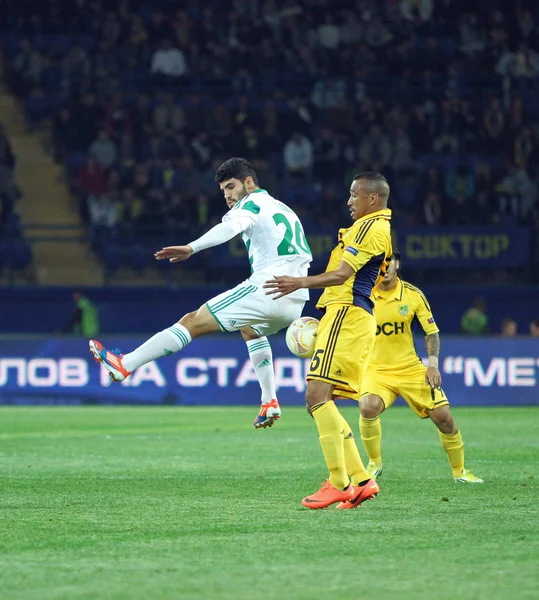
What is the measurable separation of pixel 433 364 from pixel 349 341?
83.4 inches

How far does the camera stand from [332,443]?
7.76 metres

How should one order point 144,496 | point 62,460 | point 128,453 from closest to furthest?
point 144,496 < point 62,460 < point 128,453

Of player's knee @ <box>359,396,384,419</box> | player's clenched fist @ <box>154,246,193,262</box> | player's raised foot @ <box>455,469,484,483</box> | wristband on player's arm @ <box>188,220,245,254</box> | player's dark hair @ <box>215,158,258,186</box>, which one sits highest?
player's dark hair @ <box>215,158,258,186</box>

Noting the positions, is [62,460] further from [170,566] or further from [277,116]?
[277,116]

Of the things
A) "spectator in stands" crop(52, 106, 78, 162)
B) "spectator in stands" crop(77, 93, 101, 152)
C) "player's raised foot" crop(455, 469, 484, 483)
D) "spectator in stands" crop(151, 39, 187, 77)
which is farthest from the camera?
"spectator in stands" crop(151, 39, 187, 77)

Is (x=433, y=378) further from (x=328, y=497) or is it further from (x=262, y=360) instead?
(x=328, y=497)

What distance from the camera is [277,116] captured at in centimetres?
2628

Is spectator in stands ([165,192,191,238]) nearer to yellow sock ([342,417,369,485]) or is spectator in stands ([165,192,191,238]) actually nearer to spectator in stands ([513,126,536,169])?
spectator in stands ([513,126,536,169])

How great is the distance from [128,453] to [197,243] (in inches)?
199

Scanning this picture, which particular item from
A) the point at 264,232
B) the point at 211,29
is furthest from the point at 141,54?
Answer: the point at 264,232

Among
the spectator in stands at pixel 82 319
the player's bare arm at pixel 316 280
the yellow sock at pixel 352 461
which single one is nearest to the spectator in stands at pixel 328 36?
the spectator in stands at pixel 82 319

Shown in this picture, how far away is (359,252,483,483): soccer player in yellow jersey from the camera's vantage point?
9609mm

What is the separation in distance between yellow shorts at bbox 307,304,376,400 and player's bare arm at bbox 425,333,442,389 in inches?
69.4

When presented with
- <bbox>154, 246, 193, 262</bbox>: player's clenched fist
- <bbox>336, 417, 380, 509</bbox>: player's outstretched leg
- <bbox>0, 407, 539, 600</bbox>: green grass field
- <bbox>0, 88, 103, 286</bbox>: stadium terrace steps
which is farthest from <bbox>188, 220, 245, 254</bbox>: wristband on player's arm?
<bbox>0, 88, 103, 286</bbox>: stadium terrace steps
